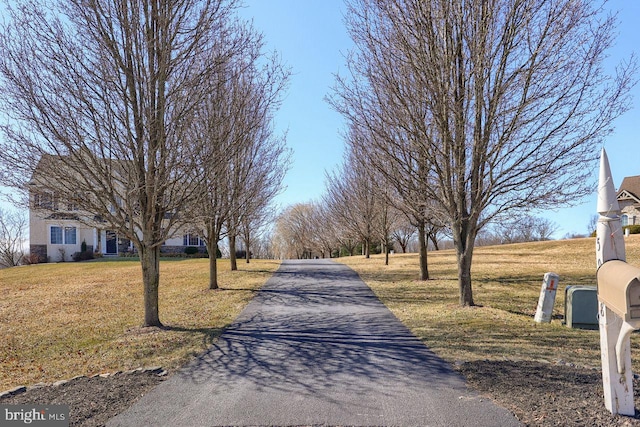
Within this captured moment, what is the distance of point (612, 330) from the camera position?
4.09 metres

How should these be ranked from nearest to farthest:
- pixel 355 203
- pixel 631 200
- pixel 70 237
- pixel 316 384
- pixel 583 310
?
pixel 316 384 < pixel 583 310 < pixel 355 203 < pixel 70 237 < pixel 631 200

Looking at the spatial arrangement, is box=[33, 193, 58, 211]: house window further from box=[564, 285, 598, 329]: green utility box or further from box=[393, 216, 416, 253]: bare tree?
box=[393, 216, 416, 253]: bare tree

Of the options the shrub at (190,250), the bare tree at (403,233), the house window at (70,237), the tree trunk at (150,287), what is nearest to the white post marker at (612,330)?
the tree trunk at (150,287)

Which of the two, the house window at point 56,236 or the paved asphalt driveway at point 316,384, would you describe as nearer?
the paved asphalt driveway at point 316,384

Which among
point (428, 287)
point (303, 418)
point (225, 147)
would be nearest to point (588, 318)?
point (428, 287)

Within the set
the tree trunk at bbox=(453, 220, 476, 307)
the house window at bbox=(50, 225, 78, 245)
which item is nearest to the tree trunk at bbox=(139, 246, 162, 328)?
the tree trunk at bbox=(453, 220, 476, 307)

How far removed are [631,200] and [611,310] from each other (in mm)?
43034

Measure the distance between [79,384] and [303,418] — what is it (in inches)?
124

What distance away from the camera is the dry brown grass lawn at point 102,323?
22.5ft

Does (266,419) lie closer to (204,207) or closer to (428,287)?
(204,207)

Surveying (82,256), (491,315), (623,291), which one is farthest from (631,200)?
(82,256)

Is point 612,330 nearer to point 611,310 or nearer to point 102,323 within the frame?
point 611,310

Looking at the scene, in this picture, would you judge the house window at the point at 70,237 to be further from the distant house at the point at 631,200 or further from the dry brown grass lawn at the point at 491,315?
the distant house at the point at 631,200

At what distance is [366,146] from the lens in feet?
40.4
